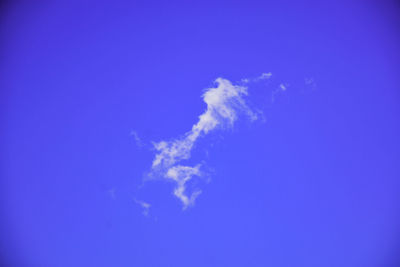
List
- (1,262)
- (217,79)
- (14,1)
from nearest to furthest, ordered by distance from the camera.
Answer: (14,1) < (217,79) < (1,262)

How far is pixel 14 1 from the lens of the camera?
625 cm

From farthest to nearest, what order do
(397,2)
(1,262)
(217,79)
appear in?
(1,262) → (217,79) → (397,2)

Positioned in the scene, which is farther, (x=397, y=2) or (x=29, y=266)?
(x=29, y=266)

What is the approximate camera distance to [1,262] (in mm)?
7133

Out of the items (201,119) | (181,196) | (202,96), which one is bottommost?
(181,196)

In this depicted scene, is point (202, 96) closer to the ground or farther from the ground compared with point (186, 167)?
farther from the ground

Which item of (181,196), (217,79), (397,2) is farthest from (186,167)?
(397,2)

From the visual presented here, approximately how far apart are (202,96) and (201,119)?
31.7 inches

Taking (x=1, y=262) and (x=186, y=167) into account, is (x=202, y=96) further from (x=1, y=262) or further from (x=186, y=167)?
(x=1, y=262)

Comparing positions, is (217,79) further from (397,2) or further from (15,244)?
(15,244)

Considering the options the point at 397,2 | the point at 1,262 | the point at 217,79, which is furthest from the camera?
the point at 1,262

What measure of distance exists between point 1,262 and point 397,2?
1614 cm

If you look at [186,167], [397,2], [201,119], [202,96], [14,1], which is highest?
[14,1]

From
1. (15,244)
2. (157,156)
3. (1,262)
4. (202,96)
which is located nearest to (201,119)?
(202,96)
